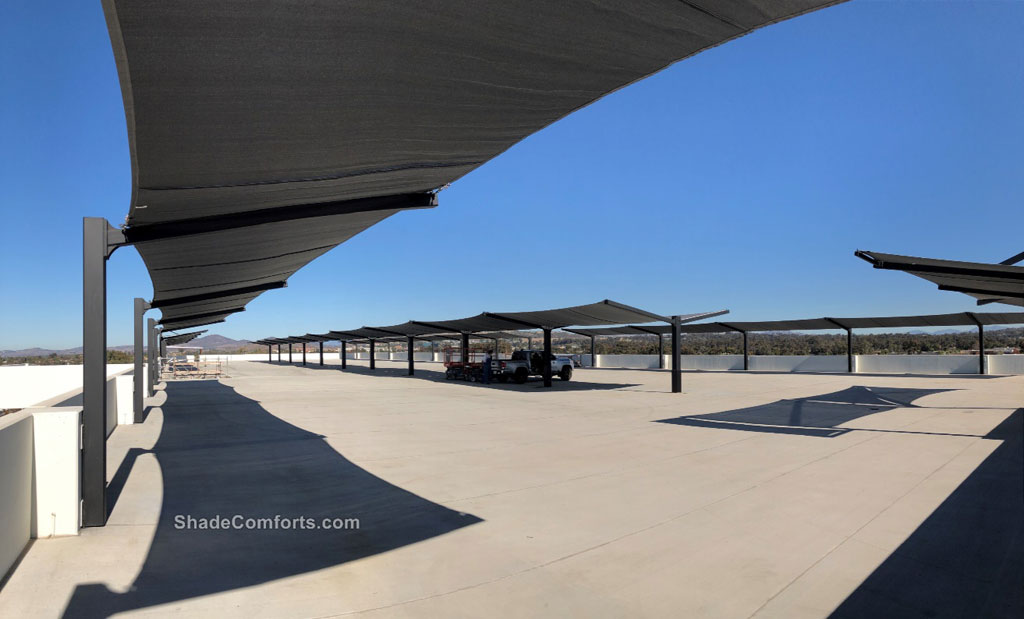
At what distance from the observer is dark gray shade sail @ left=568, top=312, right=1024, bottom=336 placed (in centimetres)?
2670

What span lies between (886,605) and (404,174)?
5.05m

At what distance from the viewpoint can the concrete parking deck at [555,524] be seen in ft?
12.9

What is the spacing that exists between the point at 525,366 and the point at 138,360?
15.6 m

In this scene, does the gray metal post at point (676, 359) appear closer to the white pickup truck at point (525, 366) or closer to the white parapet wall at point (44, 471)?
the white pickup truck at point (525, 366)

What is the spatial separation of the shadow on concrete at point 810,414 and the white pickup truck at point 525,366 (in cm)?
1103

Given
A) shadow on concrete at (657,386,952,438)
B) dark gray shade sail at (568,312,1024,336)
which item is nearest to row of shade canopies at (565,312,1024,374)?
dark gray shade sail at (568,312,1024,336)

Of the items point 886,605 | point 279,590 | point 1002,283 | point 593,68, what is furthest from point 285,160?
point 1002,283

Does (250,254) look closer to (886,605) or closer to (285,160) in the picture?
(285,160)

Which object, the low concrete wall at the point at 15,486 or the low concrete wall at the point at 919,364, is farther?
the low concrete wall at the point at 919,364

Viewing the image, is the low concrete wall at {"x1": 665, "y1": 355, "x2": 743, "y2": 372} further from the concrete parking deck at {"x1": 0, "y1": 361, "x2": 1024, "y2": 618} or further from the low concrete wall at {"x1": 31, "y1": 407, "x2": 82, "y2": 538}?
the low concrete wall at {"x1": 31, "y1": 407, "x2": 82, "y2": 538}

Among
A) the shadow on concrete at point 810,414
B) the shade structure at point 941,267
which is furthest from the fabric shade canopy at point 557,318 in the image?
the shade structure at point 941,267

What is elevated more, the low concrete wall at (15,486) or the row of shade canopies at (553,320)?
the row of shade canopies at (553,320)

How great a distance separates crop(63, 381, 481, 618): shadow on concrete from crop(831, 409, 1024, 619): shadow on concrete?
341 cm

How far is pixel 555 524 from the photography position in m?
5.48
